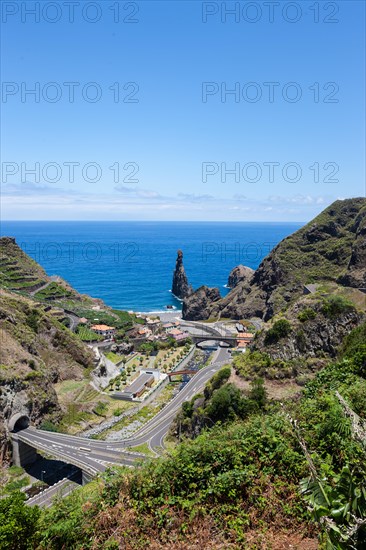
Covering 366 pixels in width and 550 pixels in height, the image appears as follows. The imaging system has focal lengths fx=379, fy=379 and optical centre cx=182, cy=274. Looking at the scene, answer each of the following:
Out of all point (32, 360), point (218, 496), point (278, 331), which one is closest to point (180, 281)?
point (32, 360)

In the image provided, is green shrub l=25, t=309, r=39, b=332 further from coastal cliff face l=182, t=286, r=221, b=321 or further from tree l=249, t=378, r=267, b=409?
coastal cliff face l=182, t=286, r=221, b=321

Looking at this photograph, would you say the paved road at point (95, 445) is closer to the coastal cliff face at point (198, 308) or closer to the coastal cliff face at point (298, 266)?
the coastal cliff face at point (298, 266)

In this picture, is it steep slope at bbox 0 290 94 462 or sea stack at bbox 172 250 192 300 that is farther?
sea stack at bbox 172 250 192 300

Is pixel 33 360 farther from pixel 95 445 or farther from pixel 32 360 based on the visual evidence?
pixel 95 445

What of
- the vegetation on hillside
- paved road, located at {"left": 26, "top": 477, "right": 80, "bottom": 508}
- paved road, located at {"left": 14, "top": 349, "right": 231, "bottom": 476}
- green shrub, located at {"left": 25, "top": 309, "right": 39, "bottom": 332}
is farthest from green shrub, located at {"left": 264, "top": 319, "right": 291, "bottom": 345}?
green shrub, located at {"left": 25, "top": 309, "right": 39, "bottom": 332}

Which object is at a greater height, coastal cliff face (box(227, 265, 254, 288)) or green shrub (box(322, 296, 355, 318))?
green shrub (box(322, 296, 355, 318))

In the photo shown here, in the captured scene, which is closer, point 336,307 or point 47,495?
point 47,495

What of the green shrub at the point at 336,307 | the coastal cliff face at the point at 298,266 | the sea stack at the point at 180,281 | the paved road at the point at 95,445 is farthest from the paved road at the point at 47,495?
the sea stack at the point at 180,281

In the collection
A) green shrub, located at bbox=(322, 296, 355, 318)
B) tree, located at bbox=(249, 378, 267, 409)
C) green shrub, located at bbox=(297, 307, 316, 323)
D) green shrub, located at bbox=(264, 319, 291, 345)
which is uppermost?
green shrub, located at bbox=(322, 296, 355, 318)
